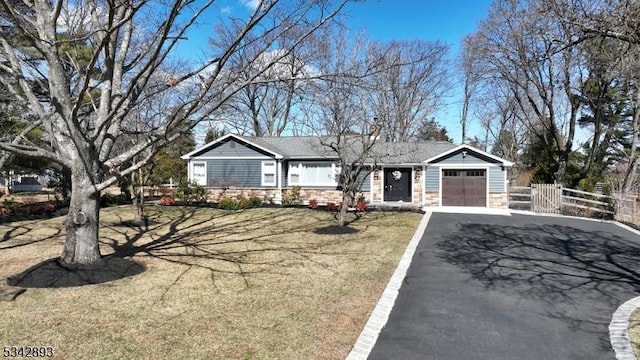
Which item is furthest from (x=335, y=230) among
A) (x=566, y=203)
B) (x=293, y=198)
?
(x=566, y=203)

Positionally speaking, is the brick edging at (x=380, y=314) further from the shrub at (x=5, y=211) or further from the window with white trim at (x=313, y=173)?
the shrub at (x=5, y=211)

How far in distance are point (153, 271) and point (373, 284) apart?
3979 millimetres

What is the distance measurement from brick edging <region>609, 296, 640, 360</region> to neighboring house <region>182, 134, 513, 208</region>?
49.7 ft

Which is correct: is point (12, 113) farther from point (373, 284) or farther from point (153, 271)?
point (373, 284)

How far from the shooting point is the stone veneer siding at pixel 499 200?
2097 cm

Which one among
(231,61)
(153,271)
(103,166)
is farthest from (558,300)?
(103,166)

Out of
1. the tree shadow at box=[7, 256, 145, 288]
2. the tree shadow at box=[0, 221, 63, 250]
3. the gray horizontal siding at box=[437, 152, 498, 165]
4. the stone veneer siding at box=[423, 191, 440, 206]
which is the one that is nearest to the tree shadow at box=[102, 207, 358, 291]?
the tree shadow at box=[7, 256, 145, 288]

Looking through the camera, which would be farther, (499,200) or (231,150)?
(231,150)

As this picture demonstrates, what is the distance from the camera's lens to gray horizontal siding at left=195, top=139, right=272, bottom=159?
23438mm

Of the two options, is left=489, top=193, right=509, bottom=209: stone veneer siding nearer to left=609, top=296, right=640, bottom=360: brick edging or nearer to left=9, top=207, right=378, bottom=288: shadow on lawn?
left=9, top=207, right=378, bottom=288: shadow on lawn

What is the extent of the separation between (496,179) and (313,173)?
30.9 ft

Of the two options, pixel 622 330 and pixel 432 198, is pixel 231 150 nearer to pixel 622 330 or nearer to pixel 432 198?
pixel 432 198

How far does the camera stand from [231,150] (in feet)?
77.8

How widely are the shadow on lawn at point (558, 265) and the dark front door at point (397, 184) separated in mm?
8444
